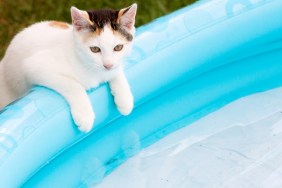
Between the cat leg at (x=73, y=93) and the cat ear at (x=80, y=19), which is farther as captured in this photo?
the cat leg at (x=73, y=93)

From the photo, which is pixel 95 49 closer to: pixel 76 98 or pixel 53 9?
pixel 76 98

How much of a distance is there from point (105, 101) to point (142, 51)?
10.8 inches

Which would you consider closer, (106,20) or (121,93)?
(106,20)

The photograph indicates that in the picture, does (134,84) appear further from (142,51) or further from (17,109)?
(17,109)

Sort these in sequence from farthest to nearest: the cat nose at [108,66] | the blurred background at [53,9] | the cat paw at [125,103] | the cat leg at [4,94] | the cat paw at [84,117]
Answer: the blurred background at [53,9]
the cat leg at [4,94]
the cat paw at [125,103]
the cat paw at [84,117]
the cat nose at [108,66]

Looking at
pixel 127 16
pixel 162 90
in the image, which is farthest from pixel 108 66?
pixel 162 90

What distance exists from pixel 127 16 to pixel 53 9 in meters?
1.28

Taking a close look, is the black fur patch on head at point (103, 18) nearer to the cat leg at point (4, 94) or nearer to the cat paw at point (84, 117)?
the cat paw at point (84, 117)

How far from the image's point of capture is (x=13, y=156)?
182 centimetres

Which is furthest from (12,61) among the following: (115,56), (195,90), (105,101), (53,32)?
(195,90)

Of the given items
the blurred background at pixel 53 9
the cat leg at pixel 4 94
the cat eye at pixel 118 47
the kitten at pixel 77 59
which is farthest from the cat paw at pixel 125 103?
the blurred background at pixel 53 9

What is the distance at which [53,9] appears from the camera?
121 inches

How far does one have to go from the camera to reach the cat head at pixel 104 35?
1806mm

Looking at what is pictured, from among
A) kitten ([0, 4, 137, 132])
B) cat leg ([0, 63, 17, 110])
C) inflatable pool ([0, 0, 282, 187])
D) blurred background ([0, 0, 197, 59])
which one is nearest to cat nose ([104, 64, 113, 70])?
kitten ([0, 4, 137, 132])
